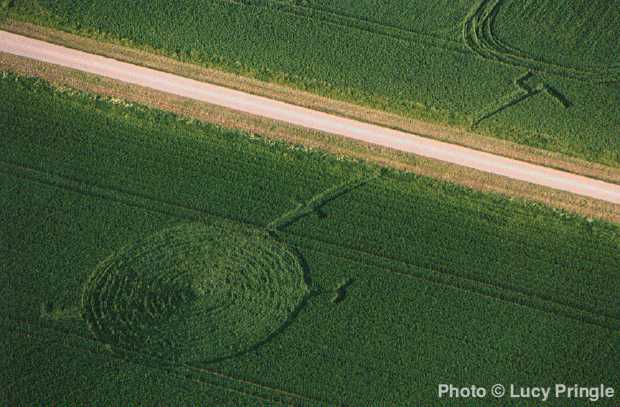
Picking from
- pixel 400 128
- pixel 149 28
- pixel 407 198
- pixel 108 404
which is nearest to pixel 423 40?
pixel 400 128

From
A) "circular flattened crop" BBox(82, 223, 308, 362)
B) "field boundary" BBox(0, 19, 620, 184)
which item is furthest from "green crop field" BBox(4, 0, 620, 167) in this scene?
"circular flattened crop" BBox(82, 223, 308, 362)

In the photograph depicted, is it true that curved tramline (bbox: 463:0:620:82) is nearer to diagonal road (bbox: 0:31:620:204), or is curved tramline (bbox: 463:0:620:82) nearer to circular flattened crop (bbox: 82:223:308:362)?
diagonal road (bbox: 0:31:620:204)

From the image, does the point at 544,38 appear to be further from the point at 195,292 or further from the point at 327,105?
the point at 195,292

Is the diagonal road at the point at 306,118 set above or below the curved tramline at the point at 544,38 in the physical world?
below

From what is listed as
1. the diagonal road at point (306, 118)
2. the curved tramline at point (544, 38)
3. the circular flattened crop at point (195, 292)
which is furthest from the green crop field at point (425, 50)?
the circular flattened crop at point (195, 292)

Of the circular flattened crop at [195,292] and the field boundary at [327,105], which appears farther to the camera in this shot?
the field boundary at [327,105]

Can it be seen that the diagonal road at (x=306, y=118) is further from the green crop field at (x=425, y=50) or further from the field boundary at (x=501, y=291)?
the field boundary at (x=501, y=291)

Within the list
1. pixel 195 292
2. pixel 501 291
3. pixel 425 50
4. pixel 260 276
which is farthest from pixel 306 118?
pixel 501 291
